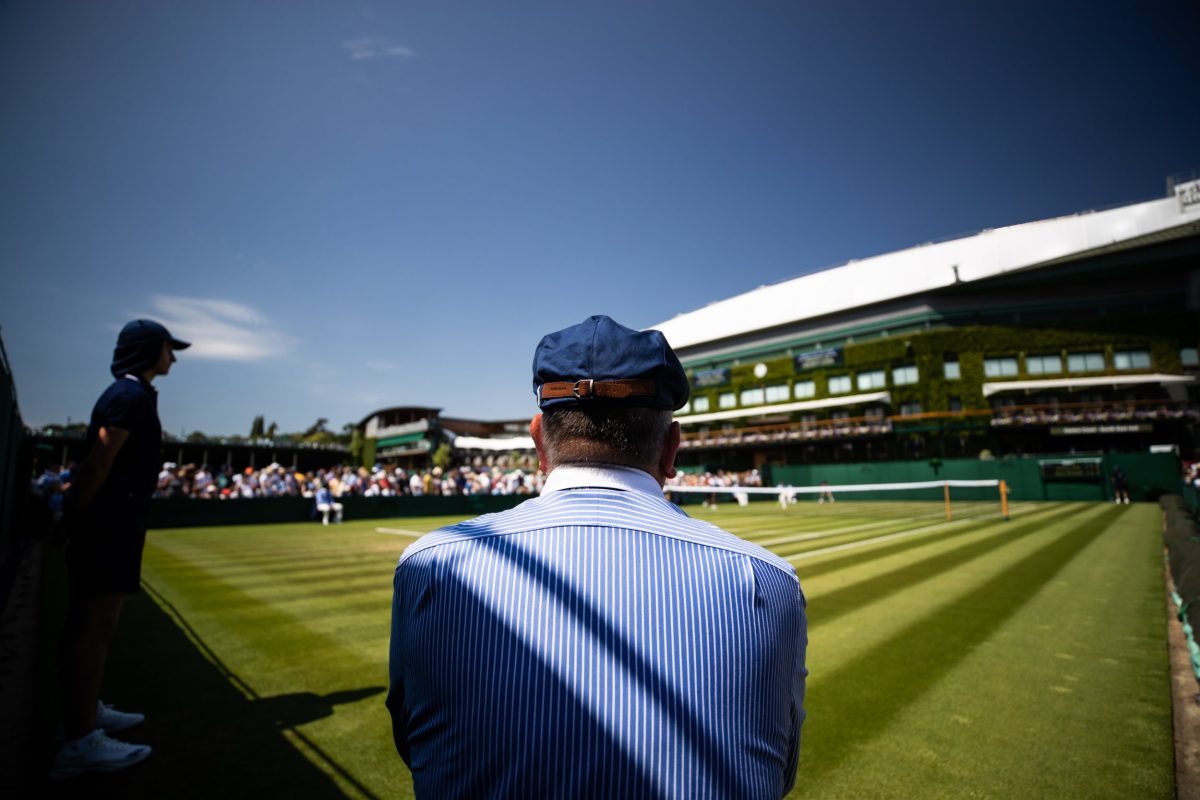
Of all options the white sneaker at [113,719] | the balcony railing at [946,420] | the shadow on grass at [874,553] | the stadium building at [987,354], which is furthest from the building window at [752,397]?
the white sneaker at [113,719]

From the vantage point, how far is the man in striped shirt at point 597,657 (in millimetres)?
1093

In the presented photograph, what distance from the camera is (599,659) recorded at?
1.14 meters

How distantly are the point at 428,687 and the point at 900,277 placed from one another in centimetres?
5906

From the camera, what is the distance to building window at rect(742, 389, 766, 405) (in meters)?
55.9

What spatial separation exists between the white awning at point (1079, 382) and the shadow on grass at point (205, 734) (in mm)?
50387

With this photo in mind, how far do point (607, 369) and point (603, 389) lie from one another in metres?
0.06

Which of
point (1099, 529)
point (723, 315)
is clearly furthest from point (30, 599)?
point (723, 315)

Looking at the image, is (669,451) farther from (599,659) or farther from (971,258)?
(971,258)

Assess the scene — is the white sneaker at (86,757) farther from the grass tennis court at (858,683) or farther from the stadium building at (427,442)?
the stadium building at (427,442)

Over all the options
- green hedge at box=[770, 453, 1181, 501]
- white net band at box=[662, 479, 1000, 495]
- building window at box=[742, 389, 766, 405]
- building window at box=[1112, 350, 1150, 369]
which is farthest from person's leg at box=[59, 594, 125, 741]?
building window at box=[1112, 350, 1150, 369]

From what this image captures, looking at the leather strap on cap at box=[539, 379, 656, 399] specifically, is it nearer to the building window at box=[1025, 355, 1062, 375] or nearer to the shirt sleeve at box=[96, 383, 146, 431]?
the shirt sleeve at box=[96, 383, 146, 431]

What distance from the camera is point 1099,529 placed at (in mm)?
15539

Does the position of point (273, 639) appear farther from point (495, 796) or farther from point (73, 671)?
point (495, 796)

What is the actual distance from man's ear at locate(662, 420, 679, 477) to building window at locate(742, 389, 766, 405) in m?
56.0
